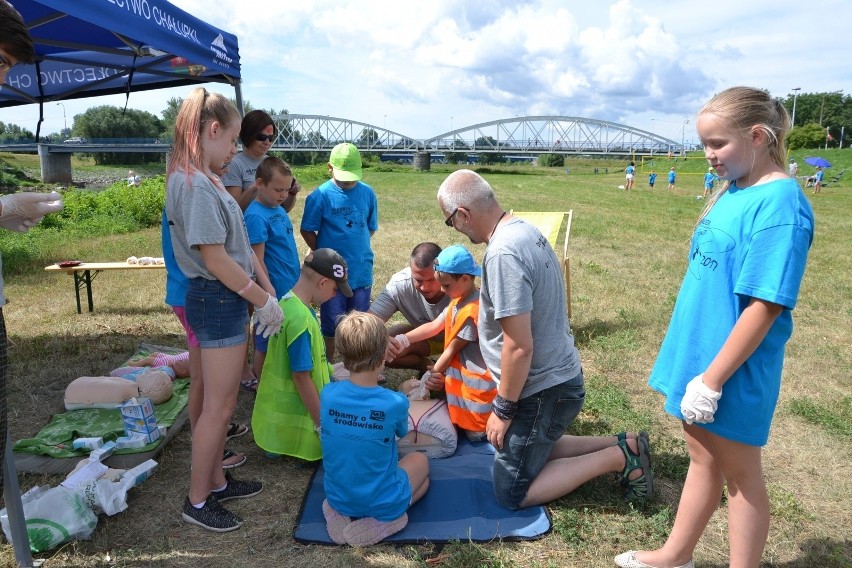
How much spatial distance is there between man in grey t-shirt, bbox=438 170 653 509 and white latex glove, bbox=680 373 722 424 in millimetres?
669

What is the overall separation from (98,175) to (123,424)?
2470 inches

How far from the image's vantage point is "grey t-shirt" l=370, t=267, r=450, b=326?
13.6ft

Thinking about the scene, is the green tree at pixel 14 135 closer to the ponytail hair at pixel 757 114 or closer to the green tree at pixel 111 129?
the green tree at pixel 111 129

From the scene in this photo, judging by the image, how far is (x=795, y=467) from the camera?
10.9 feet

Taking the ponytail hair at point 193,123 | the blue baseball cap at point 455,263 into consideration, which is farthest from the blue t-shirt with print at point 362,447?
the ponytail hair at point 193,123

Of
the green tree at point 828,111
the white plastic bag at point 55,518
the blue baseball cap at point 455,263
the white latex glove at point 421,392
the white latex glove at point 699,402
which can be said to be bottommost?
the white plastic bag at point 55,518

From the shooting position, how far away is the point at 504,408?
2.59 meters

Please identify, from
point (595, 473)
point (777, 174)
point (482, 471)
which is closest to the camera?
point (777, 174)

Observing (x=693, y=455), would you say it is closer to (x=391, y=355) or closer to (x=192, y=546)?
(x=391, y=355)

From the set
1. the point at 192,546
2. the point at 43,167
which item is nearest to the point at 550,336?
the point at 192,546

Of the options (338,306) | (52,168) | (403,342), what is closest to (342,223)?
(338,306)

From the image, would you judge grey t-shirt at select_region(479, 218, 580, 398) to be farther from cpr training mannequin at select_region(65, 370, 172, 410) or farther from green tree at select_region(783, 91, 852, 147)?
green tree at select_region(783, 91, 852, 147)

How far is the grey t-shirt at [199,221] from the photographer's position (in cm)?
231

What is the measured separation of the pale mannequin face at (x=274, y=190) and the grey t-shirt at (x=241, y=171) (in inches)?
11.4
